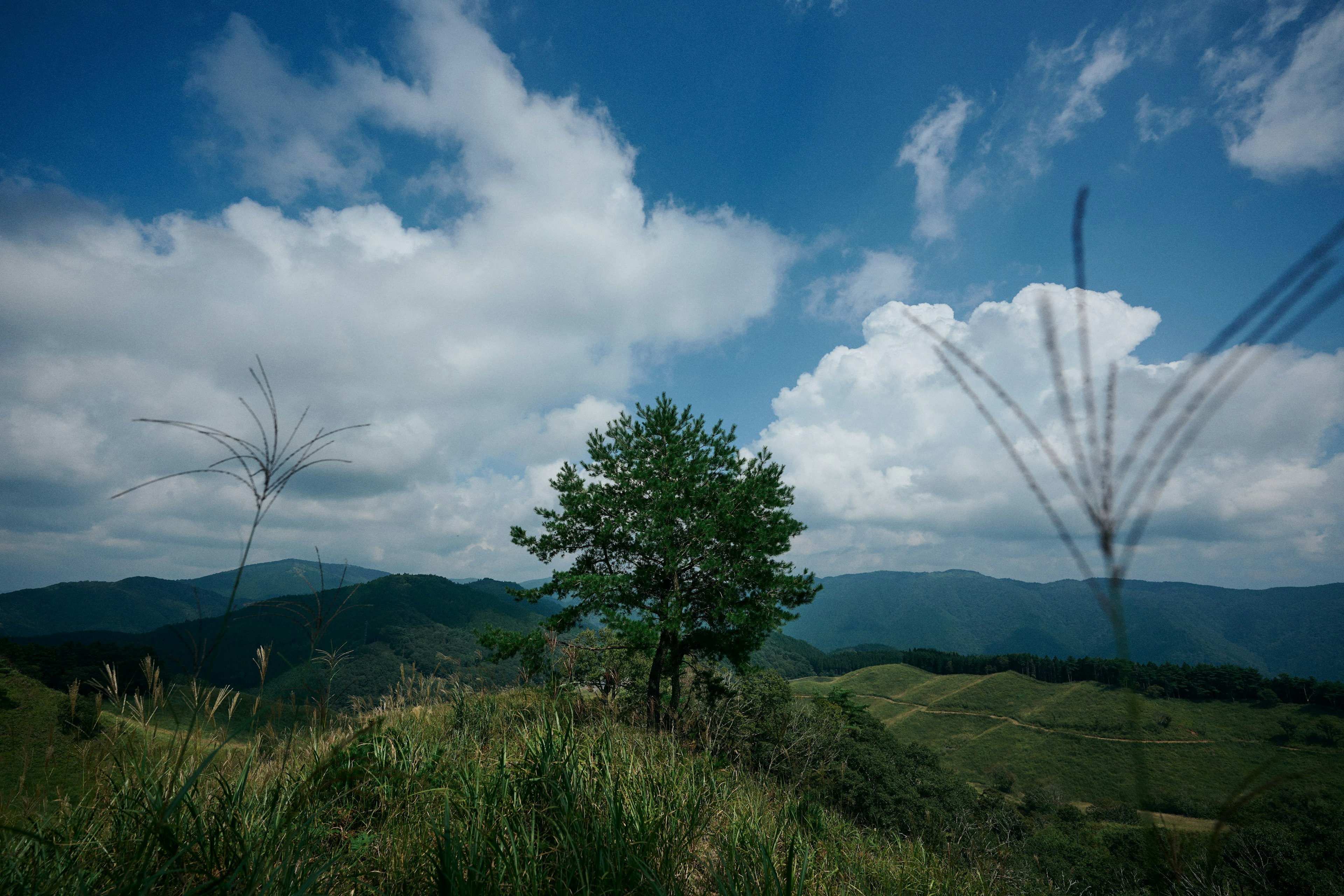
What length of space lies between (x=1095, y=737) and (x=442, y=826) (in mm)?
155387

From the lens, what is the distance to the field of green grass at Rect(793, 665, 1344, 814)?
9512 cm

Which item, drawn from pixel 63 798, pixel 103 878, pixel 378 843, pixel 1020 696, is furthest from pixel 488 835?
pixel 1020 696

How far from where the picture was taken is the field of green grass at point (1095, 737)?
95.1 m

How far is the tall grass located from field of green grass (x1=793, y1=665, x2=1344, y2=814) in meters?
88.4

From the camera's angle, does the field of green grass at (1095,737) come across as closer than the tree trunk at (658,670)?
No

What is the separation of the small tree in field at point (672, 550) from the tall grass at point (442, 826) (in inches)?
439

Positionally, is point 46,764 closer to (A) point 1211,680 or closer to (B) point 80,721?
(B) point 80,721

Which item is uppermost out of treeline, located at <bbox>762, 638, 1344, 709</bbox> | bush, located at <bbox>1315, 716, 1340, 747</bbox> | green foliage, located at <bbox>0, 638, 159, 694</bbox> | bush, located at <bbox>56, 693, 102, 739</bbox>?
bush, located at <bbox>56, 693, 102, 739</bbox>

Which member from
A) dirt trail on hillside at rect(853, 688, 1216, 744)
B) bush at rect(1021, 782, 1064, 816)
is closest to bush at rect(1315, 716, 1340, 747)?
dirt trail on hillside at rect(853, 688, 1216, 744)

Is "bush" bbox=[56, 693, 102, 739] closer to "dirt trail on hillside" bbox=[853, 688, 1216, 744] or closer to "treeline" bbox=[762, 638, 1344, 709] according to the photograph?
"treeline" bbox=[762, 638, 1344, 709]

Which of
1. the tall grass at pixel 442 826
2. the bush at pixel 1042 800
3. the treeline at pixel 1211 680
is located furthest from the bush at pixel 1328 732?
the tall grass at pixel 442 826

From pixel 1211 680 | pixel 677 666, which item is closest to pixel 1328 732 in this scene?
pixel 1211 680

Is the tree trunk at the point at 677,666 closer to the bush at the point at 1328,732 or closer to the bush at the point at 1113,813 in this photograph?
the bush at the point at 1113,813

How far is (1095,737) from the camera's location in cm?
11631
